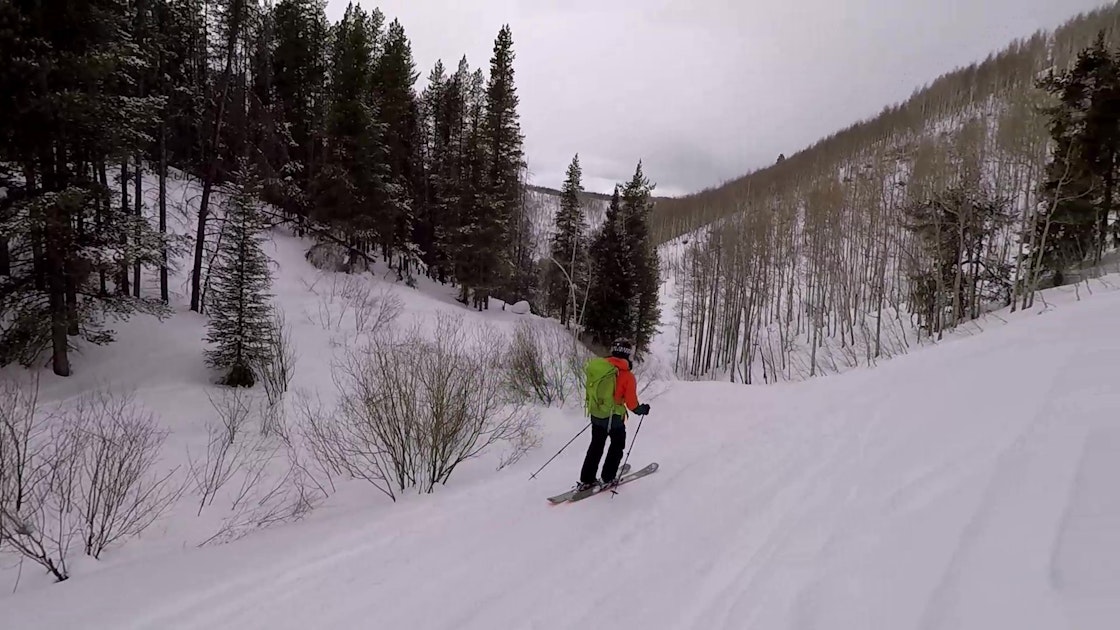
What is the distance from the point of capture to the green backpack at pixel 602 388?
5977mm

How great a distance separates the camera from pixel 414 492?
7348 mm

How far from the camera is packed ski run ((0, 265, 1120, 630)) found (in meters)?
3.11

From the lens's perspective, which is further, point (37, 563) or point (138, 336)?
point (138, 336)

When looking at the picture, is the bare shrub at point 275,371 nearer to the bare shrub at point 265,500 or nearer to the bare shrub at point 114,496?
the bare shrub at point 265,500

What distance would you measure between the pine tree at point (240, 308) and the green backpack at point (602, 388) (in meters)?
10.0

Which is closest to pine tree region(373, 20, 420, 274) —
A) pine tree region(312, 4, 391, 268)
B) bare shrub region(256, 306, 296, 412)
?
pine tree region(312, 4, 391, 268)

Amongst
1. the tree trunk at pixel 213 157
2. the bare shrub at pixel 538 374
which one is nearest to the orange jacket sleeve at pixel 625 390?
the bare shrub at pixel 538 374

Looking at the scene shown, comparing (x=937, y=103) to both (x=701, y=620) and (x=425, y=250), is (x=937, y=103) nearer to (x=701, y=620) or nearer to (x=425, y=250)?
(x=425, y=250)

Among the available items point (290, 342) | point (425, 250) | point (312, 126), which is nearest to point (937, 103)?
point (425, 250)

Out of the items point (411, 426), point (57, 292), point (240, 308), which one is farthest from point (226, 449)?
point (57, 292)

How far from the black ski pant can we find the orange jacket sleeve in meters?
0.30

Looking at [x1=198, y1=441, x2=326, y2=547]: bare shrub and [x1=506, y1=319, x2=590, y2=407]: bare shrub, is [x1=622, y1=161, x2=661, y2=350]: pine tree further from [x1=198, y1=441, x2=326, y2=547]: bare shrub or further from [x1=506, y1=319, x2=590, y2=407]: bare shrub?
[x1=198, y1=441, x2=326, y2=547]: bare shrub

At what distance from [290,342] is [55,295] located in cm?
567

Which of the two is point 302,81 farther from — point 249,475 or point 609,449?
point 609,449
